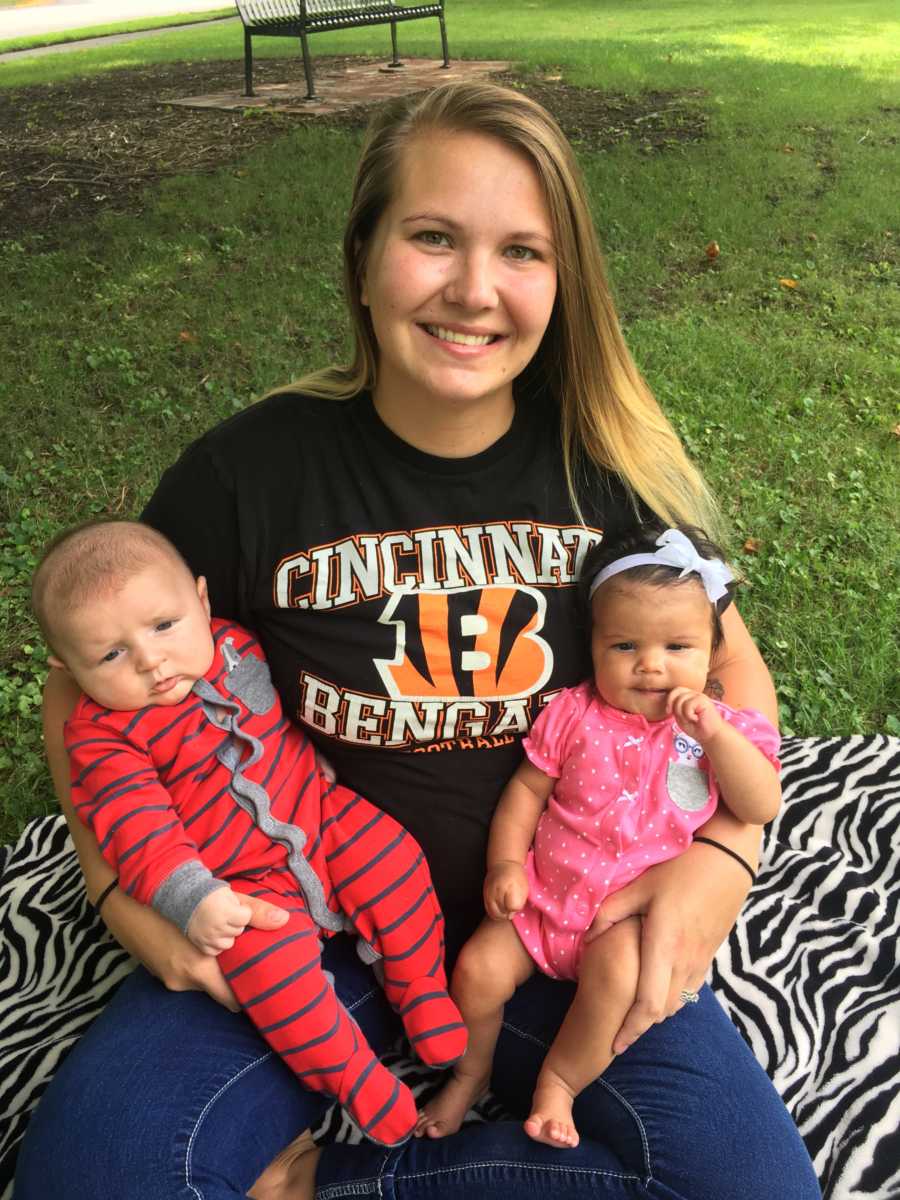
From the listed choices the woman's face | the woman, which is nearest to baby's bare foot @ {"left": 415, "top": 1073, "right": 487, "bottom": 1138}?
the woman

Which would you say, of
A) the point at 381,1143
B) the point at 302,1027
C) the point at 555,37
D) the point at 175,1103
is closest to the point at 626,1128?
the point at 381,1143

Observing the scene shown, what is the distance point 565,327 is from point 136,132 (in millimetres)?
8693

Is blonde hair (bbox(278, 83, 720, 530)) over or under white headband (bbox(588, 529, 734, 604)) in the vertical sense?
over

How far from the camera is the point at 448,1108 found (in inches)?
80.7

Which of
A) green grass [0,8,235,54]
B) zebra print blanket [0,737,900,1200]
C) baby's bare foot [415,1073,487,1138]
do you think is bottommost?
zebra print blanket [0,737,900,1200]

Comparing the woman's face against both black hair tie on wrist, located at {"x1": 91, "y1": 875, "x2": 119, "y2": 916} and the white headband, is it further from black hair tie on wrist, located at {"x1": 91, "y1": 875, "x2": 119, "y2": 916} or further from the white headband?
black hair tie on wrist, located at {"x1": 91, "y1": 875, "x2": 119, "y2": 916}

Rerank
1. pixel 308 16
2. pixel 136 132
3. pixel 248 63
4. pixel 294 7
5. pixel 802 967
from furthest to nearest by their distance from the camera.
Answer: pixel 294 7
pixel 248 63
pixel 308 16
pixel 136 132
pixel 802 967

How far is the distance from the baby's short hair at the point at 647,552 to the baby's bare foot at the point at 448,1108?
1.02 m

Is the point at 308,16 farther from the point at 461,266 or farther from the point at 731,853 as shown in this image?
the point at 731,853

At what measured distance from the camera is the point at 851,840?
2842mm

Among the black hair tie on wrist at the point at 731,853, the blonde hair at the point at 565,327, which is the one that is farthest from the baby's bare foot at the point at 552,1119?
the blonde hair at the point at 565,327

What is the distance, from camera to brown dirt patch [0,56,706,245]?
776 centimetres

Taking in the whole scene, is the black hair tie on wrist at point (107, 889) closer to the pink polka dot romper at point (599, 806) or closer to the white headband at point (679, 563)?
the pink polka dot romper at point (599, 806)

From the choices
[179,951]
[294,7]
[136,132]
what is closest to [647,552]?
[179,951]
